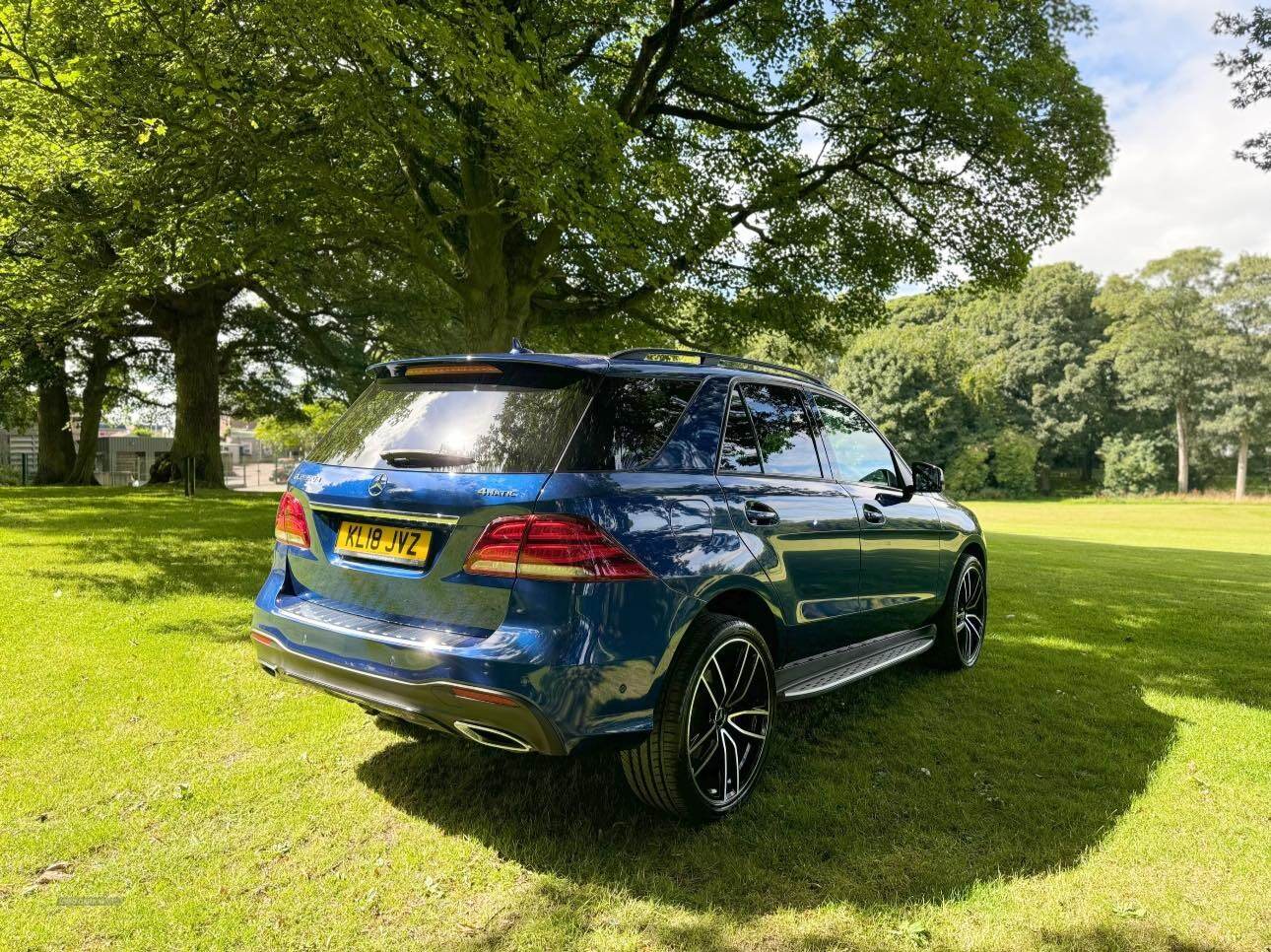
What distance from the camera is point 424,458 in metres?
3.18

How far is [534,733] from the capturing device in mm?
2736

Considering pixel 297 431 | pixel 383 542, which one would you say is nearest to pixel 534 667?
pixel 383 542

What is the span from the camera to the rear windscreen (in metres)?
3.05

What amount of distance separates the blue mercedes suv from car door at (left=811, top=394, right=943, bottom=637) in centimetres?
47

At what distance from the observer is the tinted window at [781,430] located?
395 cm

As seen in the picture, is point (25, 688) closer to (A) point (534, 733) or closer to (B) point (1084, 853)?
(A) point (534, 733)

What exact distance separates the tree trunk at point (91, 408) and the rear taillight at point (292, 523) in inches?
904

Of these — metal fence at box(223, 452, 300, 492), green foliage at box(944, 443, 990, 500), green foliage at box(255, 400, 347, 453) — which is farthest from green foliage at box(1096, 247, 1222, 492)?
metal fence at box(223, 452, 300, 492)

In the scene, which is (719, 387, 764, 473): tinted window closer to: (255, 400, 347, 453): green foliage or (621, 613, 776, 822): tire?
(621, 613, 776, 822): tire

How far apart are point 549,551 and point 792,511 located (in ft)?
4.85

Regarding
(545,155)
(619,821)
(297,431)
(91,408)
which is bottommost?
(619,821)

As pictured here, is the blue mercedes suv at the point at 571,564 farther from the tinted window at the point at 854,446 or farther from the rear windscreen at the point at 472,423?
the tinted window at the point at 854,446

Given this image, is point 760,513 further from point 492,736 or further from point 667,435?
point 492,736

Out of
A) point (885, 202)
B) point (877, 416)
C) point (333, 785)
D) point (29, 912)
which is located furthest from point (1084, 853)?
point (877, 416)
